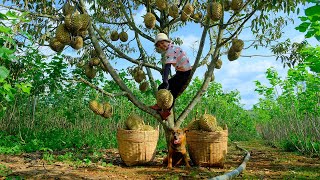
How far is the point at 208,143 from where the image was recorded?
5.54m

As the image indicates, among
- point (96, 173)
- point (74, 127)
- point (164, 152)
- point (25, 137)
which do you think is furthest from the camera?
point (74, 127)

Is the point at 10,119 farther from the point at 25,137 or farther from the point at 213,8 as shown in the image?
the point at 213,8

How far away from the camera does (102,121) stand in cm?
986

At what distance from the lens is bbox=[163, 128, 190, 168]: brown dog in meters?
5.34

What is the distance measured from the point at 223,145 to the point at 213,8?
6.87 ft

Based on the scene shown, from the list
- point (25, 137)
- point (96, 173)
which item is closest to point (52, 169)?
point (96, 173)

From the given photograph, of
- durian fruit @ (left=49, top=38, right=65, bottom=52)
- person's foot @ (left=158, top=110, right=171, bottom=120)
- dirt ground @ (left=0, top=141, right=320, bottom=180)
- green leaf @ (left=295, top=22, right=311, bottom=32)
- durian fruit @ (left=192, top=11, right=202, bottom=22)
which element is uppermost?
durian fruit @ (left=192, top=11, right=202, bottom=22)

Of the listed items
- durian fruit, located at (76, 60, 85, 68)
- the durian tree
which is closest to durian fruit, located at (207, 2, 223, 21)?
the durian tree

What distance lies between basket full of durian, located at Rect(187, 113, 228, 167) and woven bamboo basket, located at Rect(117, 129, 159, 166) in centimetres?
69

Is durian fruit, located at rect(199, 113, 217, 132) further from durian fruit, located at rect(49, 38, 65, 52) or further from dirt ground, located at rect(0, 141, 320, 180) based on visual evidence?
durian fruit, located at rect(49, 38, 65, 52)

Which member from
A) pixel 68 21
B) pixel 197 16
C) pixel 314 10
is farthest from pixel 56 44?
pixel 314 10

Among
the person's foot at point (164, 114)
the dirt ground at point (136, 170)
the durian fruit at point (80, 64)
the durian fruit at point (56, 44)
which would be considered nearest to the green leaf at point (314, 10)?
the dirt ground at point (136, 170)

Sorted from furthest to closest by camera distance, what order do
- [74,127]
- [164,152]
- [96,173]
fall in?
1. [74,127]
2. [164,152]
3. [96,173]

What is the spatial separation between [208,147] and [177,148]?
495 mm
